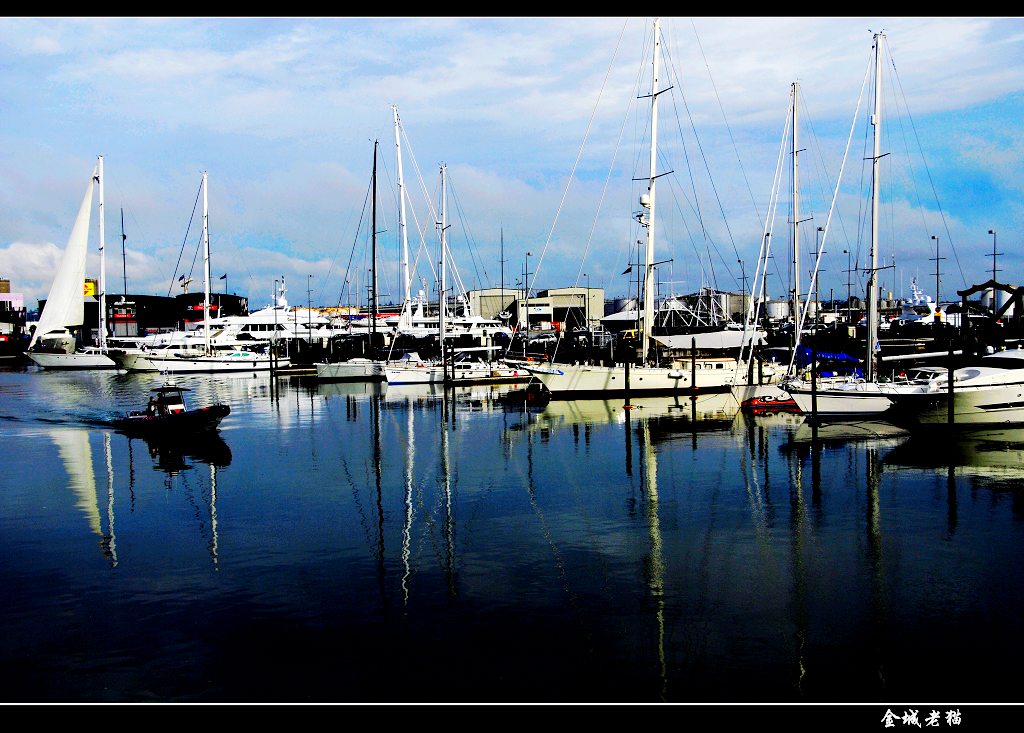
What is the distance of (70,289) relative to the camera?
106 m

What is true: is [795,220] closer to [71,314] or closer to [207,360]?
[207,360]

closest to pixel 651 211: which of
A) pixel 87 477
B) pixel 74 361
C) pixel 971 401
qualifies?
pixel 971 401

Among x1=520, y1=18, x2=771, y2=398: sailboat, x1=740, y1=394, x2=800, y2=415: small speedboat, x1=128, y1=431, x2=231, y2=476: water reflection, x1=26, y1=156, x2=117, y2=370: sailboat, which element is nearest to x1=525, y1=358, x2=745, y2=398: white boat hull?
x1=520, y1=18, x2=771, y2=398: sailboat

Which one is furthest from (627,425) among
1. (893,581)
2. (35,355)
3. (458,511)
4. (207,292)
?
(35,355)

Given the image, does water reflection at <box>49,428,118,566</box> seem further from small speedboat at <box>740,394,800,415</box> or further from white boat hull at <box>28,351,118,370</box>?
white boat hull at <box>28,351,118,370</box>

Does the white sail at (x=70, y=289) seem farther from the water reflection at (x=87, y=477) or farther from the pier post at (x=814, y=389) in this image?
the pier post at (x=814, y=389)

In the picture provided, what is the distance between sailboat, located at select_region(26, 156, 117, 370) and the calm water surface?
67.3 metres

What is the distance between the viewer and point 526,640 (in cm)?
1535

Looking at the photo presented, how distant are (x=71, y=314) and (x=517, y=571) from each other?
338 feet

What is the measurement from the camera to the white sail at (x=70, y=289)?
102 m

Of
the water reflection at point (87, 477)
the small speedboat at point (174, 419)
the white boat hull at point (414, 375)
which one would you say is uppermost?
the white boat hull at point (414, 375)

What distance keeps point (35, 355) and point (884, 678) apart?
353 feet

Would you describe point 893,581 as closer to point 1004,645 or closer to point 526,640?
point 1004,645

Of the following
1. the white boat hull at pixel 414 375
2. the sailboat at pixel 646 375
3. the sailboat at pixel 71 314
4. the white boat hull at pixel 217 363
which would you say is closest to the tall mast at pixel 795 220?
the sailboat at pixel 646 375
